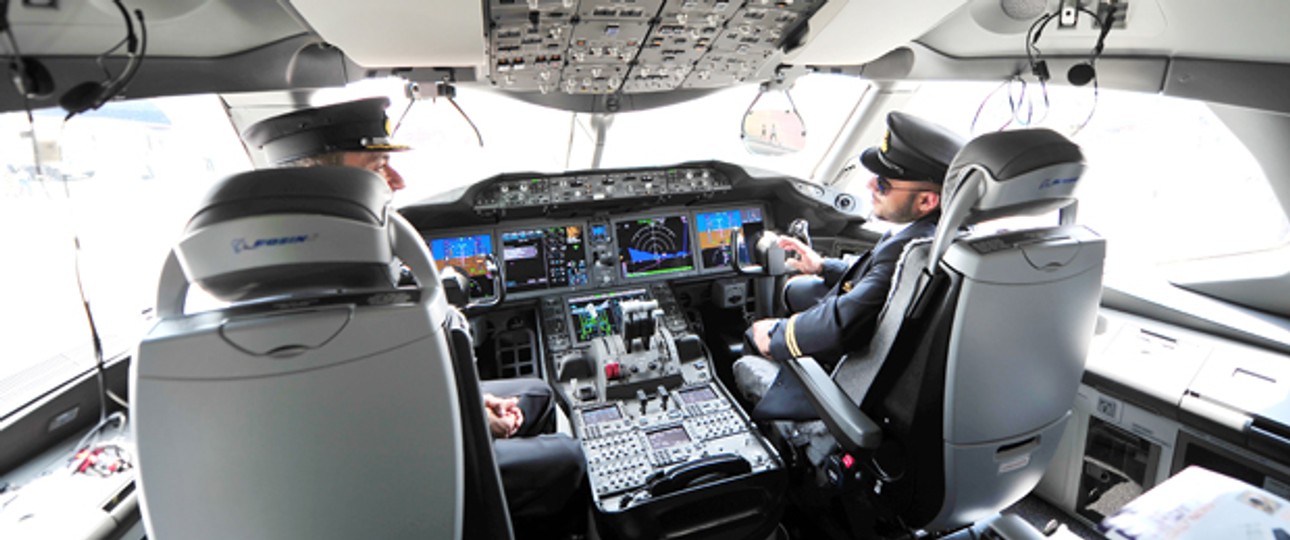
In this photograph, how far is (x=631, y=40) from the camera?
2.17m

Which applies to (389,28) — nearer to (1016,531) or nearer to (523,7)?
(523,7)

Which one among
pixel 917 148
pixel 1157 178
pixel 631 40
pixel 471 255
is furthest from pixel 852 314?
pixel 1157 178

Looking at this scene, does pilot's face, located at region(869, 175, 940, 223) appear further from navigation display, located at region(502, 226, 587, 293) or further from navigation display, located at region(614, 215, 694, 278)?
navigation display, located at region(502, 226, 587, 293)

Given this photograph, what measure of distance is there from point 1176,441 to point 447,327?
2511mm

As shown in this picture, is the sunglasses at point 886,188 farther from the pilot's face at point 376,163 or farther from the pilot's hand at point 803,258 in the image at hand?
the pilot's face at point 376,163

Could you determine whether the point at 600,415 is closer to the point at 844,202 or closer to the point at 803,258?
the point at 803,258

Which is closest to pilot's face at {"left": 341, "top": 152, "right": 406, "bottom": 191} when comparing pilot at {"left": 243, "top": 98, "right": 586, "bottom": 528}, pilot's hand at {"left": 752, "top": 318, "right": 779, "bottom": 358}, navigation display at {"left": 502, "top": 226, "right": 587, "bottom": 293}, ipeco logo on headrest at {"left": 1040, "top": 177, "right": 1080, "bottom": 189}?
pilot at {"left": 243, "top": 98, "right": 586, "bottom": 528}

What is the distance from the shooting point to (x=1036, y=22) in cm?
221

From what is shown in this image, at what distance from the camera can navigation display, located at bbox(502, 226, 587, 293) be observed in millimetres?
3092

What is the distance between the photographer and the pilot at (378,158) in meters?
1.69

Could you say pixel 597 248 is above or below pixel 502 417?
above

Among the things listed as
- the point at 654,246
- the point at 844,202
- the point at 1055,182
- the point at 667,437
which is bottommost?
the point at 667,437

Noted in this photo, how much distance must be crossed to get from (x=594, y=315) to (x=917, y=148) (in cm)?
175

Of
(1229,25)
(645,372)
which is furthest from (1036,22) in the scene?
(645,372)
